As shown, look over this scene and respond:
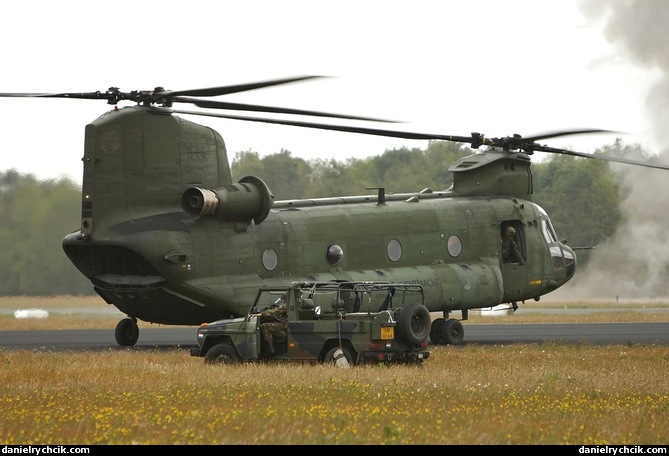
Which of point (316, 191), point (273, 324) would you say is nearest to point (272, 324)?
point (273, 324)

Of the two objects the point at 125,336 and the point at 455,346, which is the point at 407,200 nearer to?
the point at 455,346

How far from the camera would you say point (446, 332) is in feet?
100

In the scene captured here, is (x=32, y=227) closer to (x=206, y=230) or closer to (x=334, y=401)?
(x=206, y=230)

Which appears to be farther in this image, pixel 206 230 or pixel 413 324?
pixel 206 230

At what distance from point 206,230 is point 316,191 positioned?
33.8m

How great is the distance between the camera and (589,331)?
118ft

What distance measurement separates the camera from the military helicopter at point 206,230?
26078mm

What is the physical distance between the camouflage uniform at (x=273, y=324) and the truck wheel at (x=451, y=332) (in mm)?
10039

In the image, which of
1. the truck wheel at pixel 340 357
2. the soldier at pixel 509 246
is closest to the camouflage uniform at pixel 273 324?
the truck wheel at pixel 340 357

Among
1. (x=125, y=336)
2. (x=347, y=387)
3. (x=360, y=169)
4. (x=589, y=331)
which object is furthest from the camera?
(x=360, y=169)

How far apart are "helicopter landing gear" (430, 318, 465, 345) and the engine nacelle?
6.27 m

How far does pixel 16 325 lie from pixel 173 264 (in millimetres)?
18298

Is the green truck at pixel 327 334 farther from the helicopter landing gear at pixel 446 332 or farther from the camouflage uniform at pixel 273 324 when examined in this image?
the helicopter landing gear at pixel 446 332
